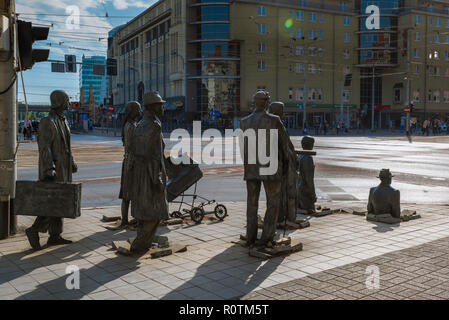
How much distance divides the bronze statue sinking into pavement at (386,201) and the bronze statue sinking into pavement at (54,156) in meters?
5.06

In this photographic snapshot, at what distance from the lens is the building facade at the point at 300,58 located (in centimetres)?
6003

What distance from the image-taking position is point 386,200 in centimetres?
829

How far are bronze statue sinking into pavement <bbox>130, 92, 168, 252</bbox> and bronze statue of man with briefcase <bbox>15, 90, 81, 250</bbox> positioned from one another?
88cm

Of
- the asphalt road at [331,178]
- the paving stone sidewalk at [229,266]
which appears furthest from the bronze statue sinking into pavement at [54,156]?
the asphalt road at [331,178]

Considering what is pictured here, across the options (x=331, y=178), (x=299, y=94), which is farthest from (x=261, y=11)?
(x=331, y=178)

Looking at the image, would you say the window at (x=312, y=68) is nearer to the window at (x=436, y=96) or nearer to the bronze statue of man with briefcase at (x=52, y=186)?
the window at (x=436, y=96)

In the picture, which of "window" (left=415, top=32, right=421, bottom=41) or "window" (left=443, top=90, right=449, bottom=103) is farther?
"window" (left=443, top=90, right=449, bottom=103)

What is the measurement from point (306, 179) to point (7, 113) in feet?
16.5

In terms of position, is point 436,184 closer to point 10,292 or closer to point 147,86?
point 10,292

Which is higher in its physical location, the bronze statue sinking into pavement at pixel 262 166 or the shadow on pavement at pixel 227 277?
the bronze statue sinking into pavement at pixel 262 166

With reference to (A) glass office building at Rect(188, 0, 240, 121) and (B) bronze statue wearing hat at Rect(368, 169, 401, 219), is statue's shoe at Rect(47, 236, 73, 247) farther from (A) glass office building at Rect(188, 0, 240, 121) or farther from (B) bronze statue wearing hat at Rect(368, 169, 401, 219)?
(A) glass office building at Rect(188, 0, 240, 121)

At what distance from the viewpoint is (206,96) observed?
61.2 meters

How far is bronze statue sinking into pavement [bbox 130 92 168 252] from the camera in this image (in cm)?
575

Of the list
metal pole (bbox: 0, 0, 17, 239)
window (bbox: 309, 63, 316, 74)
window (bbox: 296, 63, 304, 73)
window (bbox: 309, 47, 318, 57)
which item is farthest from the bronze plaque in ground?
window (bbox: 309, 47, 318, 57)
